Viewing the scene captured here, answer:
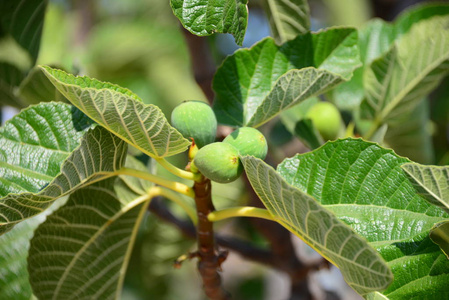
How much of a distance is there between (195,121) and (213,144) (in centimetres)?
6

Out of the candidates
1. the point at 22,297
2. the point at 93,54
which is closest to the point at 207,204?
the point at 22,297

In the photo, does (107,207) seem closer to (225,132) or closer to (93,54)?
(225,132)

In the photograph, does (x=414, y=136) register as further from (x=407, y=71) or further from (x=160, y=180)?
(x=160, y=180)

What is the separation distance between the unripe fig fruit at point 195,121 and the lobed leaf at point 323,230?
90 mm

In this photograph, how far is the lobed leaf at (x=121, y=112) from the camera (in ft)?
1.79

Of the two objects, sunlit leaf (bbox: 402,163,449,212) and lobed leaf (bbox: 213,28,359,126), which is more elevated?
lobed leaf (bbox: 213,28,359,126)

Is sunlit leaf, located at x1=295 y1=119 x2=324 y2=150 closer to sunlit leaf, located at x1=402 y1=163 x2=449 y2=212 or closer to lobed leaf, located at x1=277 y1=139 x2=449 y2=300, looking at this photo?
lobed leaf, located at x1=277 y1=139 x2=449 y2=300

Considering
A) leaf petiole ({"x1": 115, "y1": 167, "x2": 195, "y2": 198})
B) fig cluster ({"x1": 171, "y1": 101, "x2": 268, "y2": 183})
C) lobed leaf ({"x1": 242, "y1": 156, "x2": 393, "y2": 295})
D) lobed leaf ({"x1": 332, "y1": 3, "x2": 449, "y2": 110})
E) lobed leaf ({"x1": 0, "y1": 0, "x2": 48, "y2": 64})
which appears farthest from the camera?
lobed leaf ({"x1": 332, "y1": 3, "x2": 449, "y2": 110})

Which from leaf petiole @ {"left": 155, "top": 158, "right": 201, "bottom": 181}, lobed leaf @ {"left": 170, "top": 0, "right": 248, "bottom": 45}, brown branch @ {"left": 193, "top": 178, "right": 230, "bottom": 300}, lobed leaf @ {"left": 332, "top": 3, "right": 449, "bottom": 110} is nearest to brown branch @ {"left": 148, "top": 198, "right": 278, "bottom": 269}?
brown branch @ {"left": 193, "top": 178, "right": 230, "bottom": 300}

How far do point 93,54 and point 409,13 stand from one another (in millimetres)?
1603

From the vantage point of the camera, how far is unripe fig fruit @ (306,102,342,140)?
3.19 ft

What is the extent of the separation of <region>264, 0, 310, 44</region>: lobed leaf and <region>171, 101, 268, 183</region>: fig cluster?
0.24 metres

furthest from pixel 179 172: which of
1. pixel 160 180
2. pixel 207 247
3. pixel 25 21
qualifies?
pixel 25 21

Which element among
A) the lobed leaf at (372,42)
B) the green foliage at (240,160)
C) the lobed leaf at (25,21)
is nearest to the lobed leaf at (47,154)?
the green foliage at (240,160)
